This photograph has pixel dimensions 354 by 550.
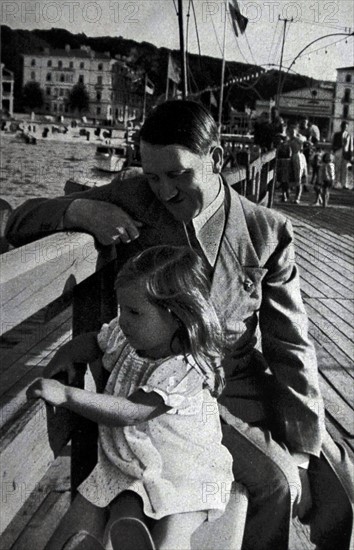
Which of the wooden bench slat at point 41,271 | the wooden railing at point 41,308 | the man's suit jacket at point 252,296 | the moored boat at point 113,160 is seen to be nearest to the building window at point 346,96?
the moored boat at point 113,160

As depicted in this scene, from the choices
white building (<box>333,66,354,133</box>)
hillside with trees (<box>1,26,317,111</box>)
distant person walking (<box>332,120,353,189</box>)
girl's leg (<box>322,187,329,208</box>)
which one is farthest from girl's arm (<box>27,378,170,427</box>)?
white building (<box>333,66,354,133</box>)

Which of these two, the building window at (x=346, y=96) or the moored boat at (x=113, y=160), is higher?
the building window at (x=346, y=96)

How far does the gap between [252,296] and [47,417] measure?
2.09 ft

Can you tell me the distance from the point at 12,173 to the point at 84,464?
3334 centimetres

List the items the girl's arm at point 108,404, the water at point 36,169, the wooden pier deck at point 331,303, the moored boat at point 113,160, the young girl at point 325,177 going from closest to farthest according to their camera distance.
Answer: the girl's arm at point 108,404 → the wooden pier deck at point 331,303 → the moored boat at point 113,160 → the young girl at point 325,177 → the water at point 36,169

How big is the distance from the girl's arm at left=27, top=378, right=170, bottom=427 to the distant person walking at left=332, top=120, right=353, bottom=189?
15.3m

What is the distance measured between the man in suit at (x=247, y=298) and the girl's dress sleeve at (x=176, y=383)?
0.98 feet

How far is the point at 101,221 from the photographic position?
182cm

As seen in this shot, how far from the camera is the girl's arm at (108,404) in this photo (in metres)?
1.47

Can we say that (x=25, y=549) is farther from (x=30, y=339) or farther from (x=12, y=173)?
(x=12, y=173)

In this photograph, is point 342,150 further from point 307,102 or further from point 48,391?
point 307,102

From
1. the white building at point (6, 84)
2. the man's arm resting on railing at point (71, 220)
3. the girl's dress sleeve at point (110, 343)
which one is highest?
the white building at point (6, 84)

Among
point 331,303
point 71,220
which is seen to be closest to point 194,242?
point 71,220

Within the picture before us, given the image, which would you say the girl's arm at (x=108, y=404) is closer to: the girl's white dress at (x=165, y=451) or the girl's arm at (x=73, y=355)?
the girl's white dress at (x=165, y=451)
